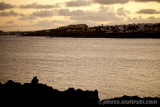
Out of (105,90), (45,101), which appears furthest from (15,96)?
(105,90)

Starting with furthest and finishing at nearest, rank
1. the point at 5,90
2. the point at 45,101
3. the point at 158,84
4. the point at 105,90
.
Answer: the point at 158,84 < the point at 105,90 < the point at 5,90 < the point at 45,101

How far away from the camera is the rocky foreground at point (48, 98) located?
11922 millimetres

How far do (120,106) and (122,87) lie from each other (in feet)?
41.7

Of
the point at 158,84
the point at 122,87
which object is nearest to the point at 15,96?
the point at 122,87

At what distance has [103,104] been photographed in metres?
12.2

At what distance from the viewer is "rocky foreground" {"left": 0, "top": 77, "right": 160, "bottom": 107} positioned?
1192 centimetres

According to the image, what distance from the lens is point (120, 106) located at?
1214 cm

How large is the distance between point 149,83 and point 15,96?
1785 cm

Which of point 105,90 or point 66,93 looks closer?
point 66,93

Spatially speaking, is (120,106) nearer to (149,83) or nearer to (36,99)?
(36,99)

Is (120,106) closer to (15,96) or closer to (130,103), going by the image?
(130,103)

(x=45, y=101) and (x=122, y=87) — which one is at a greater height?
(x=45, y=101)

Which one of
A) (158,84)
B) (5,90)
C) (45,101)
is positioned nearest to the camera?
(45,101)

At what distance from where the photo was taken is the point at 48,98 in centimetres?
1259
